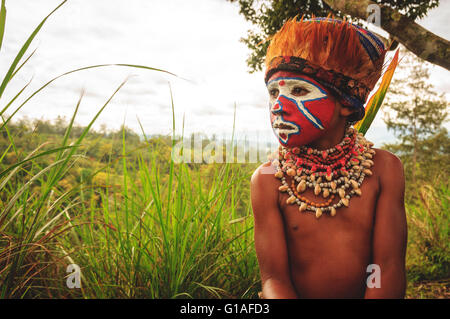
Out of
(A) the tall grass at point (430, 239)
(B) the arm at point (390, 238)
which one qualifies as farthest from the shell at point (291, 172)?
(A) the tall grass at point (430, 239)

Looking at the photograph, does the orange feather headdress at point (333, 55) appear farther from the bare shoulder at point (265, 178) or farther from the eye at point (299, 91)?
the bare shoulder at point (265, 178)

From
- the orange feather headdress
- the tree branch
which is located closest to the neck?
the orange feather headdress

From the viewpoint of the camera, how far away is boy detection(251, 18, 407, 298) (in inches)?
45.8

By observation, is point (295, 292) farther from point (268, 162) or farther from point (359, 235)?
point (268, 162)

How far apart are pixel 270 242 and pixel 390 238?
0.45 metres

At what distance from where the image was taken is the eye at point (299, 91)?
3.88 feet

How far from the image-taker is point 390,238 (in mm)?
1146

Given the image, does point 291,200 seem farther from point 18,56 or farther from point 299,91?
point 18,56

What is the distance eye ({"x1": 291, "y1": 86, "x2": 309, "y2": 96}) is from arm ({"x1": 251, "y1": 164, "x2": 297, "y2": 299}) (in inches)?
14.1

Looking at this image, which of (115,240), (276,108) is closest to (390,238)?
(276,108)

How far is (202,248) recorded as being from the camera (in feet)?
5.77

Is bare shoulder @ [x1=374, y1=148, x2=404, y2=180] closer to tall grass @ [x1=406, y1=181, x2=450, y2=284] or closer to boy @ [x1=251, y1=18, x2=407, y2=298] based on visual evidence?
boy @ [x1=251, y1=18, x2=407, y2=298]

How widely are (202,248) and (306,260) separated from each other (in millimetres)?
735
